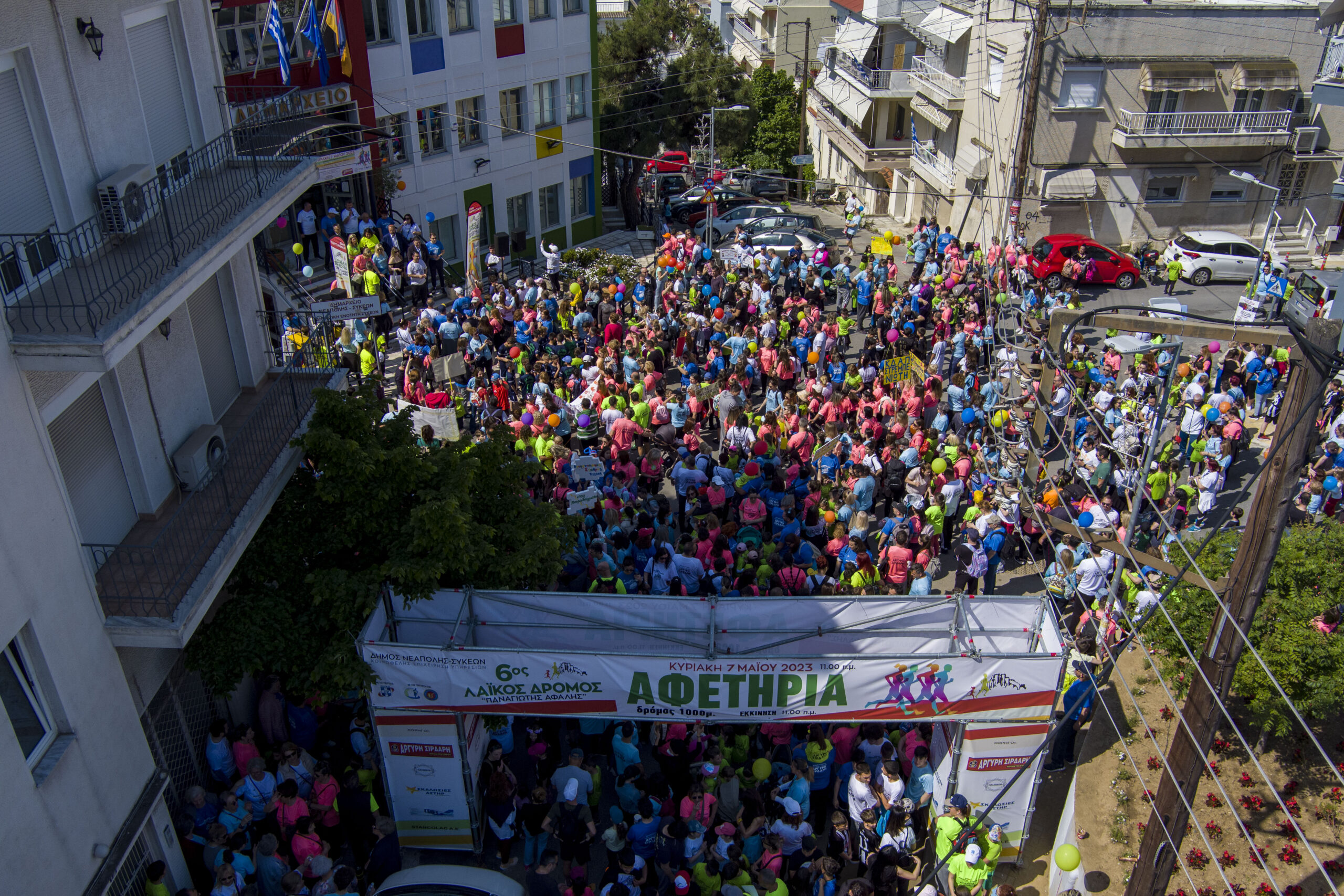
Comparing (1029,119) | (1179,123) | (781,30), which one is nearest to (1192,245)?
(1179,123)

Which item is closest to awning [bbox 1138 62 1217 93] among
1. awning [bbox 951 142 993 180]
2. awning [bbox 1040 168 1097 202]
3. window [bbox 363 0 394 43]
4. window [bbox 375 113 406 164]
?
awning [bbox 1040 168 1097 202]

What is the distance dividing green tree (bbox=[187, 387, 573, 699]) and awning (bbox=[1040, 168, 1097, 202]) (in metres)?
26.5

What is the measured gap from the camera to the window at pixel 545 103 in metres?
32.2

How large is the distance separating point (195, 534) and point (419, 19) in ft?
73.9

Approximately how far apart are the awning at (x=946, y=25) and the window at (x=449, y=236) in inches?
735

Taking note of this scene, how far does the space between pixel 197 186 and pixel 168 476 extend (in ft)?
10.9

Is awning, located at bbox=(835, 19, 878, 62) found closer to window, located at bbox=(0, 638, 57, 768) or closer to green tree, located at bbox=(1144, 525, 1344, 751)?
green tree, located at bbox=(1144, 525, 1344, 751)

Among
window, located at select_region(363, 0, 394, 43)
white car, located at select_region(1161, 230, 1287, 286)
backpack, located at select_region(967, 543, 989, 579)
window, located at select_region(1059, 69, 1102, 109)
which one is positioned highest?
window, located at select_region(363, 0, 394, 43)

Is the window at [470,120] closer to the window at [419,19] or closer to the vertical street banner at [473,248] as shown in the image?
the window at [419,19]

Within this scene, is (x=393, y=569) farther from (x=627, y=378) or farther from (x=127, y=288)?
(x=627, y=378)

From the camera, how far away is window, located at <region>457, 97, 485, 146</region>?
29.7 metres

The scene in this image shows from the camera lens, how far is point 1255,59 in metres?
32.0

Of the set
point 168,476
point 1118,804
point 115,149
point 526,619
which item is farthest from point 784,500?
point 115,149

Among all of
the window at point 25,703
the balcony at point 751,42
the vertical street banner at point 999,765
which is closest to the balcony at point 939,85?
the balcony at point 751,42
